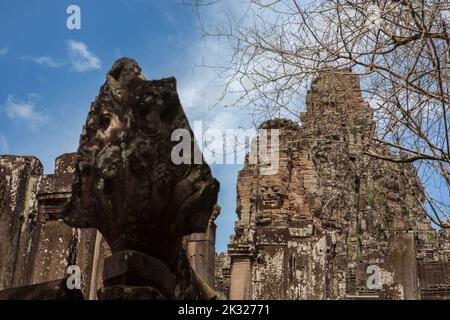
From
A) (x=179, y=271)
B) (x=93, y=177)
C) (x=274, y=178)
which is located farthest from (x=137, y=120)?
(x=274, y=178)

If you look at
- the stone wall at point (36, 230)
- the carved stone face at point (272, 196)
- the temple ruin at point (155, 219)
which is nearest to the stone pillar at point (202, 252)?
the temple ruin at point (155, 219)

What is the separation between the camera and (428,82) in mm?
7176

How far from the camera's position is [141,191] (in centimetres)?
354

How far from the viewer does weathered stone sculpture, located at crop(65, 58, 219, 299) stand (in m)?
3.56

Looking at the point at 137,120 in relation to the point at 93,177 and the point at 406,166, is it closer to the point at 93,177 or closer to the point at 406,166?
the point at 93,177

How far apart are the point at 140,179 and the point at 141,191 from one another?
6 centimetres

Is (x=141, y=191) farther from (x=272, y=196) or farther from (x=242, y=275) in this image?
(x=272, y=196)

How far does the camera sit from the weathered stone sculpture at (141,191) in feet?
11.7

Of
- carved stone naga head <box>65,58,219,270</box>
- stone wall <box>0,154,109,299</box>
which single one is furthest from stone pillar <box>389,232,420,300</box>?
carved stone naga head <box>65,58,219,270</box>

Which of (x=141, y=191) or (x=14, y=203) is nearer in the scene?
(x=141, y=191)

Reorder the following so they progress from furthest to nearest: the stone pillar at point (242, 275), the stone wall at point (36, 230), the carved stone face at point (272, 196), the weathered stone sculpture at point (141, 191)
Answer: the carved stone face at point (272, 196), the stone pillar at point (242, 275), the stone wall at point (36, 230), the weathered stone sculpture at point (141, 191)

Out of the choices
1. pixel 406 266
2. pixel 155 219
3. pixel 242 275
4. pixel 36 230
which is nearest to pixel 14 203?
pixel 36 230

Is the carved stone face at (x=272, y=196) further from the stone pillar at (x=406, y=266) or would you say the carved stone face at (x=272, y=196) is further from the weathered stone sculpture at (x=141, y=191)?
the weathered stone sculpture at (x=141, y=191)
